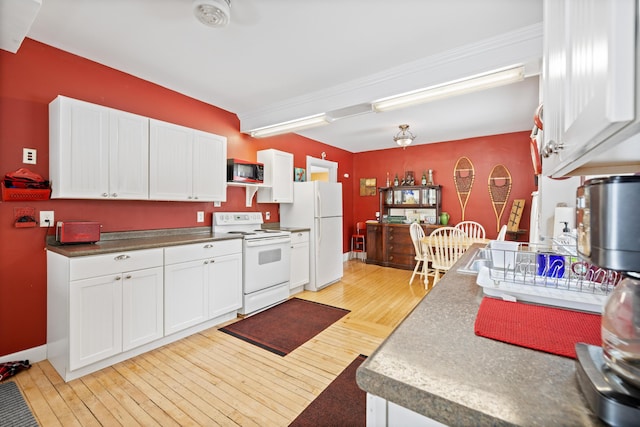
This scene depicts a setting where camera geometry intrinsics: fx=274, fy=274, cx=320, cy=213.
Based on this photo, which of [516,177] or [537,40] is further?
[516,177]

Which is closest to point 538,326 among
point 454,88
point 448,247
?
point 454,88

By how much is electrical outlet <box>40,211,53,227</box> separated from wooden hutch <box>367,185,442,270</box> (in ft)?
15.9

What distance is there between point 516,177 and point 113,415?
5.92 meters

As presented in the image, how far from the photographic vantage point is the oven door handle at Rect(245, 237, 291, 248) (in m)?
3.15

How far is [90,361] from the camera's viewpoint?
200 cm

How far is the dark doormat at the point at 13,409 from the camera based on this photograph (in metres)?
1.59

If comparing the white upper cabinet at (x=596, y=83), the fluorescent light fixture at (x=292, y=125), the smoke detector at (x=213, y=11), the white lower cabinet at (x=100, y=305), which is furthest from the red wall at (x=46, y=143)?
the white upper cabinet at (x=596, y=83)

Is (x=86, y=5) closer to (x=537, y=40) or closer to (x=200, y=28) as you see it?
(x=200, y=28)

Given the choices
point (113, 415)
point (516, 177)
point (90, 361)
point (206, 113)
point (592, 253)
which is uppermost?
point (206, 113)

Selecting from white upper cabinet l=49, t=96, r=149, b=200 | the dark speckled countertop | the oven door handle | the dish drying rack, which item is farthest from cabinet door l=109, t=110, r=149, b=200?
the dish drying rack

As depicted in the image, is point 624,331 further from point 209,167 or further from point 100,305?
point 209,167

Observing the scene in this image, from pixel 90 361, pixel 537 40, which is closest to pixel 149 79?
pixel 90 361

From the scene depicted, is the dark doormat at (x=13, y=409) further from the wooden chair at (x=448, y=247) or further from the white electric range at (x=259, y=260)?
the wooden chair at (x=448, y=247)

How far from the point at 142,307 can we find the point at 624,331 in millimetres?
2756
